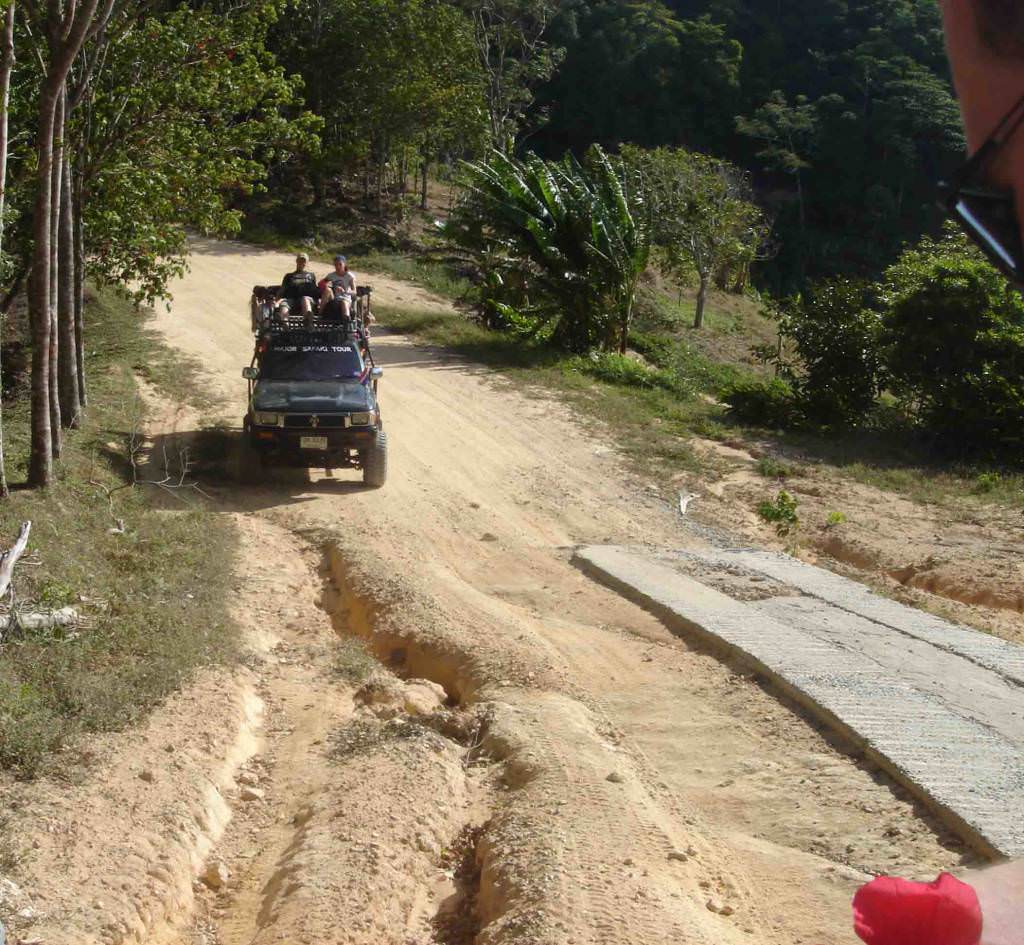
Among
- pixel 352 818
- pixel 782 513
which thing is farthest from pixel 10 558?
pixel 782 513

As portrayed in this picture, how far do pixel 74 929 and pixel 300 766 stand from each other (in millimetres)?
2435

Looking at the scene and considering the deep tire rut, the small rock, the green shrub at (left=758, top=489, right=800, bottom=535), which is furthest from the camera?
the green shrub at (left=758, top=489, right=800, bottom=535)

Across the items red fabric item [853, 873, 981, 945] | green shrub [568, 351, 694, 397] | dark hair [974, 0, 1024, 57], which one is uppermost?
dark hair [974, 0, 1024, 57]

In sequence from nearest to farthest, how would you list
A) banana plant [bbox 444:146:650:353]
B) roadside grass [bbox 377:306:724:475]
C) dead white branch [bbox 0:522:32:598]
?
1. dead white branch [bbox 0:522:32:598]
2. roadside grass [bbox 377:306:724:475]
3. banana plant [bbox 444:146:650:353]

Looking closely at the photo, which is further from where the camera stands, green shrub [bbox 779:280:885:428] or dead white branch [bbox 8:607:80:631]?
green shrub [bbox 779:280:885:428]

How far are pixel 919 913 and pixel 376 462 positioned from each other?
13295 mm

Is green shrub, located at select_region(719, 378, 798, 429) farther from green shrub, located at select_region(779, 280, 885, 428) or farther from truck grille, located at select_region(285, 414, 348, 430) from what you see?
truck grille, located at select_region(285, 414, 348, 430)

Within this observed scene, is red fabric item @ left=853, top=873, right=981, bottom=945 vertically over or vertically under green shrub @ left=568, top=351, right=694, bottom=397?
over

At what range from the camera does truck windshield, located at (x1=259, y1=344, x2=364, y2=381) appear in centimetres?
1462

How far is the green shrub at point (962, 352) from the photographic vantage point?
20266 mm

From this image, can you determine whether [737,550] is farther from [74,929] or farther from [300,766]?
[74,929]

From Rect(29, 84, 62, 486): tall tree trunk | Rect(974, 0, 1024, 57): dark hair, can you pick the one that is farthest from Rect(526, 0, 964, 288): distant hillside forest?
Rect(974, 0, 1024, 57): dark hair

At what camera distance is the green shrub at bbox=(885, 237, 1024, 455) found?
20266 millimetres

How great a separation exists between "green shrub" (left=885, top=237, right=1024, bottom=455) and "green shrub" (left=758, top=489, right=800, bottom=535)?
18.4 ft
